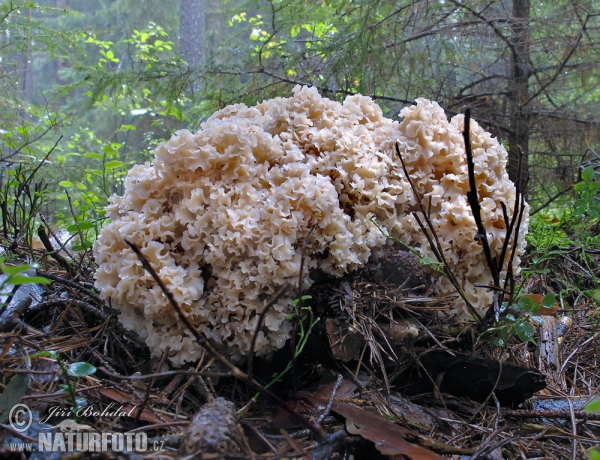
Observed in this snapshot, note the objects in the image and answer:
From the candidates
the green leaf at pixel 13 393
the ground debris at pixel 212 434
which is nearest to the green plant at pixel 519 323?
the ground debris at pixel 212 434

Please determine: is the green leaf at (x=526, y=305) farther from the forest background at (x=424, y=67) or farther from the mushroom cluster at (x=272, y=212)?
the forest background at (x=424, y=67)

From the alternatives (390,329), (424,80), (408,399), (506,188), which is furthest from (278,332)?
(424,80)

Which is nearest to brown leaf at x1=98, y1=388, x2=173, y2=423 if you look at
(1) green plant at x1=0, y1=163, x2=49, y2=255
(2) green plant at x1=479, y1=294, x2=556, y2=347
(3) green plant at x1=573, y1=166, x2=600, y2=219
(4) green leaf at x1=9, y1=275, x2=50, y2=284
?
(4) green leaf at x1=9, y1=275, x2=50, y2=284

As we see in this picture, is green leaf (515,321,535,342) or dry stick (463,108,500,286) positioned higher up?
dry stick (463,108,500,286)

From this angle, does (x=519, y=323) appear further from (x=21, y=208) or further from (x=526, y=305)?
(x=21, y=208)

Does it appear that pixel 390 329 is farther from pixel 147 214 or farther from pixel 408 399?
pixel 147 214

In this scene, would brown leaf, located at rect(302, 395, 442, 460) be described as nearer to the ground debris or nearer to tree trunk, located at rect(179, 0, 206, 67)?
the ground debris
